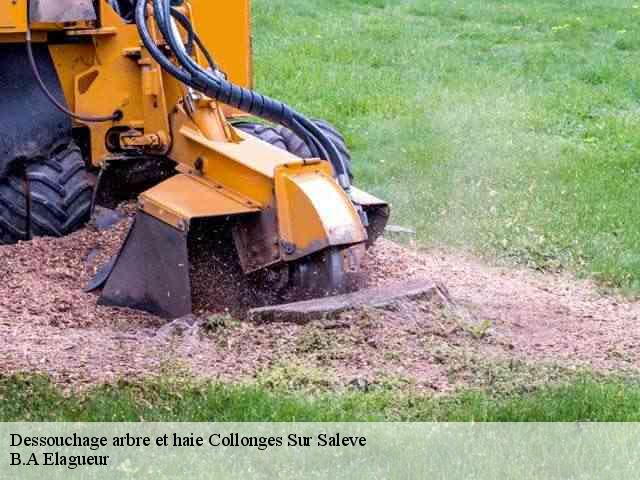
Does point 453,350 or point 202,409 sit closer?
point 202,409

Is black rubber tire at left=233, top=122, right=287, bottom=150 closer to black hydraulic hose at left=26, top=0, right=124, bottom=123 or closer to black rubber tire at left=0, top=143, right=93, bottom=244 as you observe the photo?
black hydraulic hose at left=26, top=0, right=124, bottom=123

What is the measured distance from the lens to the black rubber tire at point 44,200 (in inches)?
281

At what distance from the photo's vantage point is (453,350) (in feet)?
18.9

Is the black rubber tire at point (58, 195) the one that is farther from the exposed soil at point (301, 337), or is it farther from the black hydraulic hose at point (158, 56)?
the black hydraulic hose at point (158, 56)

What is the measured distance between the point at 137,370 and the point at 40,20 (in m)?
2.43

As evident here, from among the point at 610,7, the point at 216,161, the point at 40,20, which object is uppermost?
the point at 40,20

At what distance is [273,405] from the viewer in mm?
5109

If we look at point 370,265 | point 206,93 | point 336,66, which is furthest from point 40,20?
point 336,66

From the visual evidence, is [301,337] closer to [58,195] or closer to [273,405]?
[273,405]

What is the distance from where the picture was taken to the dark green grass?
16.6 feet

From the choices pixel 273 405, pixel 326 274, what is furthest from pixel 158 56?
pixel 273 405

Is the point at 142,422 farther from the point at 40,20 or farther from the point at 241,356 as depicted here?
the point at 40,20

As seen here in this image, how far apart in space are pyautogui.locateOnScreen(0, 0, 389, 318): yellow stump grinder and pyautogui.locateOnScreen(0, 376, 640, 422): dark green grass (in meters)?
1.07

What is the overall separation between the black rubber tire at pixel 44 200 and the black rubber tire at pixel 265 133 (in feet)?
3.64
